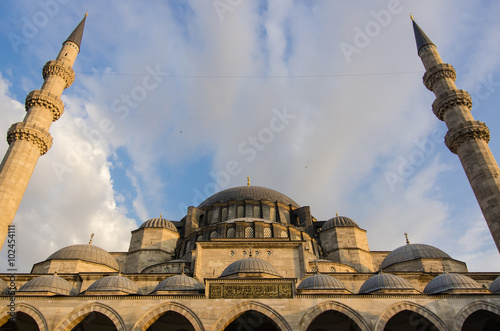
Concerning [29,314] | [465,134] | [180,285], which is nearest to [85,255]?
[29,314]

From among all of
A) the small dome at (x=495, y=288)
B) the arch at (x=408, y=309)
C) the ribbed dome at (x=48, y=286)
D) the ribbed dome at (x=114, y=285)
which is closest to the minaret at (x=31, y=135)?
the ribbed dome at (x=48, y=286)

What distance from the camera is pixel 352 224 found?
23.1 metres

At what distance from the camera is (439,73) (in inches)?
873

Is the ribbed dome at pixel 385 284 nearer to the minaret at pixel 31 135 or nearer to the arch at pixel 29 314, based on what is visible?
the arch at pixel 29 314

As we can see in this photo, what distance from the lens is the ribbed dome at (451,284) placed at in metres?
13.2

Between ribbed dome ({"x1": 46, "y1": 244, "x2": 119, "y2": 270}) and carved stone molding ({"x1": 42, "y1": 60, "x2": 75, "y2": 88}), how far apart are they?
10.3 m

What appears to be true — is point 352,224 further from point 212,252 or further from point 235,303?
point 235,303

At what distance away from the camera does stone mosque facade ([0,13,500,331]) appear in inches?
480

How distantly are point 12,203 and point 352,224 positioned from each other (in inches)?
737

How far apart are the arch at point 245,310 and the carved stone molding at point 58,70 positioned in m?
18.1

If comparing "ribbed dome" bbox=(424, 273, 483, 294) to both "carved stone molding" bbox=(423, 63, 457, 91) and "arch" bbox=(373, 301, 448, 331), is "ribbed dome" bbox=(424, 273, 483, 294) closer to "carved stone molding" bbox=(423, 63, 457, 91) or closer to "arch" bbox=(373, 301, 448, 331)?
"arch" bbox=(373, 301, 448, 331)

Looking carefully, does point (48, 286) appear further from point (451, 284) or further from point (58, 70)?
point (451, 284)

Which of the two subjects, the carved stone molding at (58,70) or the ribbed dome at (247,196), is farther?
the ribbed dome at (247,196)

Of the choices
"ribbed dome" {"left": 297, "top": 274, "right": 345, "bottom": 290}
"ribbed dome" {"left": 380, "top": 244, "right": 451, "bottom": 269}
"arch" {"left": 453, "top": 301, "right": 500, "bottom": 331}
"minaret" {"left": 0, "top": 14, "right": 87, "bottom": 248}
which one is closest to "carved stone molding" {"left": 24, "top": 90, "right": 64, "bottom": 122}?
"minaret" {"left": 0, "top": 14, "right": 87, "bottom": 248}
